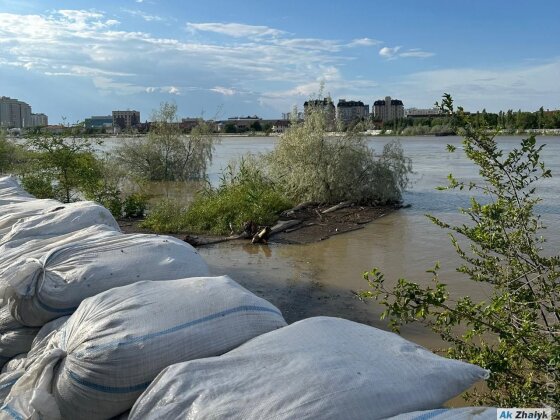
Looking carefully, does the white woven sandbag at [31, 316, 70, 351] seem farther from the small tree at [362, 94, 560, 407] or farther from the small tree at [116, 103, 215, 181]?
the small tree at [116, 103, 215, 181]

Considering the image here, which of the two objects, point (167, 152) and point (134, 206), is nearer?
point (134, 206)

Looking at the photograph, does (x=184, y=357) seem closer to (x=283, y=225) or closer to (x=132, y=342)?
(x=132, y=342)

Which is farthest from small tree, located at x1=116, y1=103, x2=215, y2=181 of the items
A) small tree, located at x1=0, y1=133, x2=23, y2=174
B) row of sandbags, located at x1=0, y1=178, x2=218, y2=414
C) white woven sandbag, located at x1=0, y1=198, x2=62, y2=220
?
row of sandbags, located at x1=0, y1=178, x2=218, y2=414

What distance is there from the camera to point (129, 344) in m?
2.28

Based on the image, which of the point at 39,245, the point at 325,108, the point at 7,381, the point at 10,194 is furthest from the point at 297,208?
the point at 7,381

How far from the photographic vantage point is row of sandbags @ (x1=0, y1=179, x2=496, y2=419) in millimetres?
1836

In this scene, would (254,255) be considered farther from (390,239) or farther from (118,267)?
(118,267)

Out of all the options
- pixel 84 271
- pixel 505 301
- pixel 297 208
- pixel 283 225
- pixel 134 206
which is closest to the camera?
pixel 505 301

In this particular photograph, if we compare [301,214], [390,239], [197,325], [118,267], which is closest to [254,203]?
[301,214]

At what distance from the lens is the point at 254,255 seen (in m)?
9.11

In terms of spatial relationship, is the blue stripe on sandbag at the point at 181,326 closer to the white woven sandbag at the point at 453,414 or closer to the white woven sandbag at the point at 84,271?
the white woven sandbag at the point at 84,271

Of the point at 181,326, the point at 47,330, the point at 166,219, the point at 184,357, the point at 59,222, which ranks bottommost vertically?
the point at 166,219

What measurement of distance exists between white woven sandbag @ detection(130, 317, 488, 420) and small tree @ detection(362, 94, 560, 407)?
0.50 m

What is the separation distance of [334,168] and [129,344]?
12326mm
